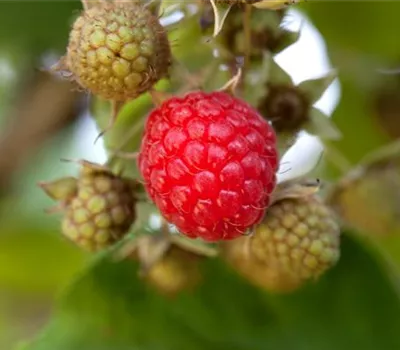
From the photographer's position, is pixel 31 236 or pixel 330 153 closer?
pixel 330 153

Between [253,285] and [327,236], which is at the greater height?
[327,236]

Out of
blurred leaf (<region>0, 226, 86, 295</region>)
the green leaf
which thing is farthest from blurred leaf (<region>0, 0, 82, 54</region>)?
the green leaf

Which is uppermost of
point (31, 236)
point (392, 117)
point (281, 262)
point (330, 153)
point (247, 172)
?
point (247, 172)

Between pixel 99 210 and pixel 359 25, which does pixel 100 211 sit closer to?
pixel 99 210

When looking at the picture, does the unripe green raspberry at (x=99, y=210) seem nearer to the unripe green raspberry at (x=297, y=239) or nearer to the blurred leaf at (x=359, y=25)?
the unripe green raspberry at (x=297, y=239)

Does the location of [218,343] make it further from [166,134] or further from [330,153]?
[166,134]

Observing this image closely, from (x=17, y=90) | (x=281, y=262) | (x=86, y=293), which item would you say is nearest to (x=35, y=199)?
(x=17, y=90)
